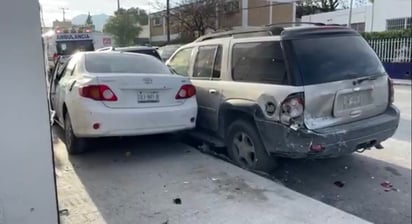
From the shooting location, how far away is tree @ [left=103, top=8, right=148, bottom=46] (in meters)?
3.13

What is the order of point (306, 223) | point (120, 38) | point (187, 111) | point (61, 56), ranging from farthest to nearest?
point (61, 56) < point (187, 111) < point (120, 38) < point (306, 223)

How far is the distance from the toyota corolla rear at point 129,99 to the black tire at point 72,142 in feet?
0.93

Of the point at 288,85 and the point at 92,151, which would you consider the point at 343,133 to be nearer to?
the point at 288,85

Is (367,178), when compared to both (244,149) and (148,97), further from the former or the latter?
(148,97)

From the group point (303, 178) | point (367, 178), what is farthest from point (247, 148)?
point (367, 178)

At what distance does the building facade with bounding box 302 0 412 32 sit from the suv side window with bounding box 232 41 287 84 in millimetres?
632

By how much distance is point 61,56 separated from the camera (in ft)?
19.4

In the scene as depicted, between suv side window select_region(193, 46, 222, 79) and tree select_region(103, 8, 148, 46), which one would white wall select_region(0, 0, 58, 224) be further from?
suv side window select_region(193, 46, 222, 79)

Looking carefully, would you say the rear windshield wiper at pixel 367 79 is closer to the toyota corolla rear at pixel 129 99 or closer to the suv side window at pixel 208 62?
the suv side window at pixel 208 62

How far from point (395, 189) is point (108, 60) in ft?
11.5

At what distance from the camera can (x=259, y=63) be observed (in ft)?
14.8

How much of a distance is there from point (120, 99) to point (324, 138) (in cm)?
214

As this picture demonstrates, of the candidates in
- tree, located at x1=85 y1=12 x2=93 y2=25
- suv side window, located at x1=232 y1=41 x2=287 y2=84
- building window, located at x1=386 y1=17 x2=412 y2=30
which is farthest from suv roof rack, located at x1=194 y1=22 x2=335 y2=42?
tree, located at x1=85 y1=12 x2=93 y2=25

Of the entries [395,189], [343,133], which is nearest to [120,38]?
[343,133]
